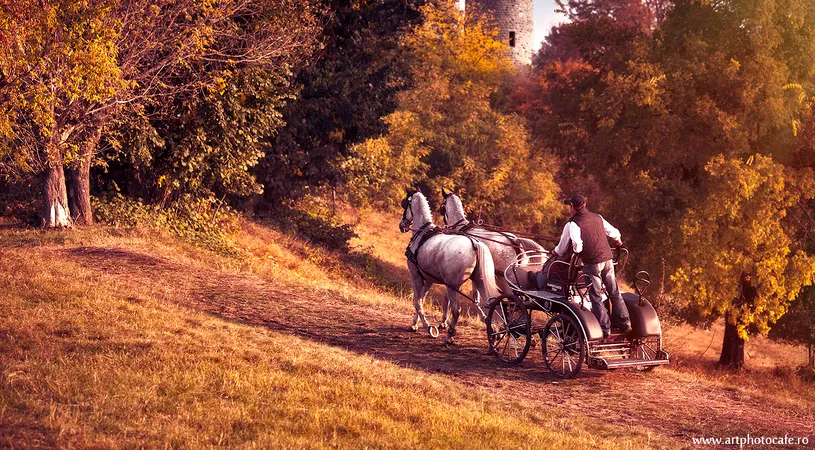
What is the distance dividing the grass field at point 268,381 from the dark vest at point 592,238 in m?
1.89

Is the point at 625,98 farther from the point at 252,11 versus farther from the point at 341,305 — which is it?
the point at 341,305

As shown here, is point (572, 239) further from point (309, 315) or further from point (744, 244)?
point (744, 244)

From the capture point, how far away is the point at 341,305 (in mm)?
17906

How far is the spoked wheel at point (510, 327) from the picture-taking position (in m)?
12.8

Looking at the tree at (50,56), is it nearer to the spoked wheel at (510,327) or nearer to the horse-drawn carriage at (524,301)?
the horse-drawn carriage at (524,301)

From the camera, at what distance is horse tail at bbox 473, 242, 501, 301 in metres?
13.8

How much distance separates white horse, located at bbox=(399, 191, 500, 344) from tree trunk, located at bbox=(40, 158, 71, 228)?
11.5 meters

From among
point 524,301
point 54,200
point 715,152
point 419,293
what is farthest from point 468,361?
point 715,152

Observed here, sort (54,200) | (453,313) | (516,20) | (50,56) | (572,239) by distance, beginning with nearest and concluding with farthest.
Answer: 1. (572,239)
2. (453,313)
3. (50,56)
4. (54,200)
5. (516,20)

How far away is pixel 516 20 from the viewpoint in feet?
249

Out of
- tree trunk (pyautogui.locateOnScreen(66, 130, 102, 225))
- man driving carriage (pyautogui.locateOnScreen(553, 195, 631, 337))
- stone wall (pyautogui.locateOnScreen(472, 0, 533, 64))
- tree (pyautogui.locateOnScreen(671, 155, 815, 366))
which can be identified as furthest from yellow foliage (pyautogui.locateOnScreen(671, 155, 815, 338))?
stone wall (pyautogui.locateOnScreen(472, 0, 533, 64))

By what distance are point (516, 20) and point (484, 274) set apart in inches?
2575

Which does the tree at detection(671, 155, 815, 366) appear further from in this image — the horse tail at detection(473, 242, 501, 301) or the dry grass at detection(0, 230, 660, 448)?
the dry grass at detection(0, 230, 660, 448)

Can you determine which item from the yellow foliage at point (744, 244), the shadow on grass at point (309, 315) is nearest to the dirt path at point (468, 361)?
the shadow on grass at point (309, 315)
